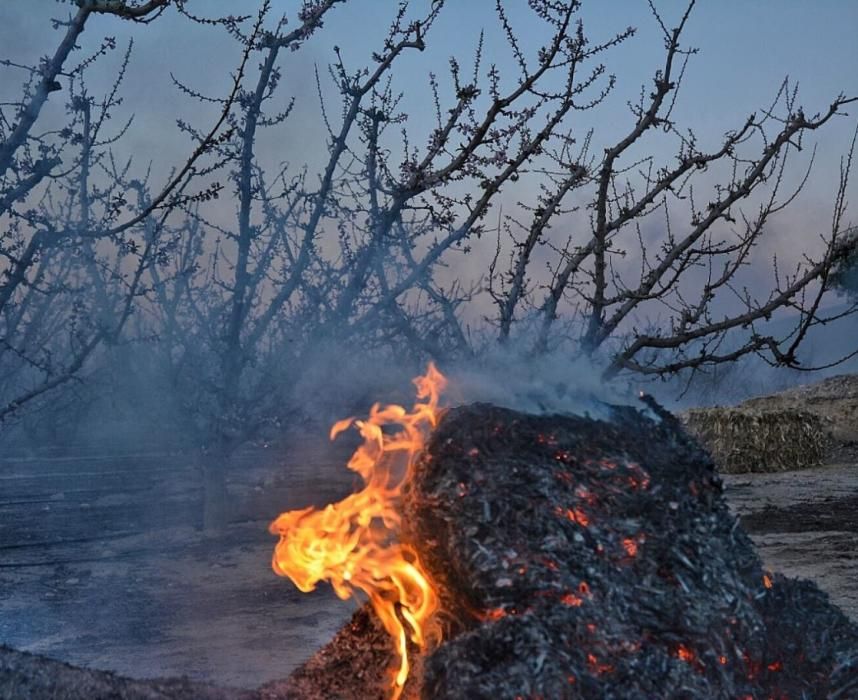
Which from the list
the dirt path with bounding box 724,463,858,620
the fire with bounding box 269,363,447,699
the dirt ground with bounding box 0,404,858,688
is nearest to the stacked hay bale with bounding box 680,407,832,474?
the dirt path with bounding box 724,463,858,620

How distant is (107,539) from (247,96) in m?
6.77

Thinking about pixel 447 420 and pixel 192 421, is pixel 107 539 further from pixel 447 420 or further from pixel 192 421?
pixel 447 420

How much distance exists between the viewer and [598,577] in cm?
402

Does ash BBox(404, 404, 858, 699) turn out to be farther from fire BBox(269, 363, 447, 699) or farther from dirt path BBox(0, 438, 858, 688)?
dirt path BBox(0, 438, 858, 688)

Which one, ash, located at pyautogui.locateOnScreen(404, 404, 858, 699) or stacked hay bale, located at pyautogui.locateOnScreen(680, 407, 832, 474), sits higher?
stacked hay bale, located at pyautogui.locateOnScreen(680, 407, 832, 474)

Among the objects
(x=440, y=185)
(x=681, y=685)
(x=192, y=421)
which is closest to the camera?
(x=681, y=685)

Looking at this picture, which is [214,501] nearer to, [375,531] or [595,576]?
[375,531]

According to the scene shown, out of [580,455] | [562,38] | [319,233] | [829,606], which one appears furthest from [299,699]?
[319,233]

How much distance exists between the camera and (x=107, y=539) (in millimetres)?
13359

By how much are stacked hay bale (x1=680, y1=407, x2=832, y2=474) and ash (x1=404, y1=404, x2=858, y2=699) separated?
1752 cm

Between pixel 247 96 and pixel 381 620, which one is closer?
pixel 381 620

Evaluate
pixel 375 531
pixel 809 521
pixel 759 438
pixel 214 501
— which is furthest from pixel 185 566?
pixel 759 438

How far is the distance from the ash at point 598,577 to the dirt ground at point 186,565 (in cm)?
309

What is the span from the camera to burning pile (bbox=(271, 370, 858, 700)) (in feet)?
12.5
